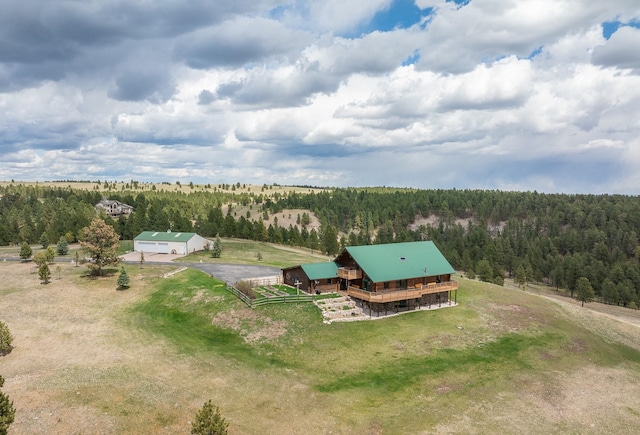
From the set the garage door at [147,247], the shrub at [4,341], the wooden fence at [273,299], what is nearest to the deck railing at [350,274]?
the wooden fence at [273,299]

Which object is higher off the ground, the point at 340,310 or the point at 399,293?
the point at 399,293

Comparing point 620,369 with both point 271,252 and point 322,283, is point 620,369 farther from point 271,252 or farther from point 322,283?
point 271,252

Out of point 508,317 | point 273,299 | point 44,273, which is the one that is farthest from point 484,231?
point 44,273

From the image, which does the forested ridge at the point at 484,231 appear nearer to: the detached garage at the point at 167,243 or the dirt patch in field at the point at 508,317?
the detached garage at the point at 167,243

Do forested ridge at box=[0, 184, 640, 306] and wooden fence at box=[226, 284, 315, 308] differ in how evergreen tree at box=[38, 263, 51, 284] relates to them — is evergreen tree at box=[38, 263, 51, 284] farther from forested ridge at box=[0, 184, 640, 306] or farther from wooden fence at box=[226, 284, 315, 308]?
forested ridge at box=[0, 184, 640, 306]

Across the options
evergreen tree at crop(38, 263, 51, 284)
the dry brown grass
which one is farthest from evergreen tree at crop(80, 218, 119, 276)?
the dry brown grass

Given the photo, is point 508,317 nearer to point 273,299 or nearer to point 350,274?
point 350,274
